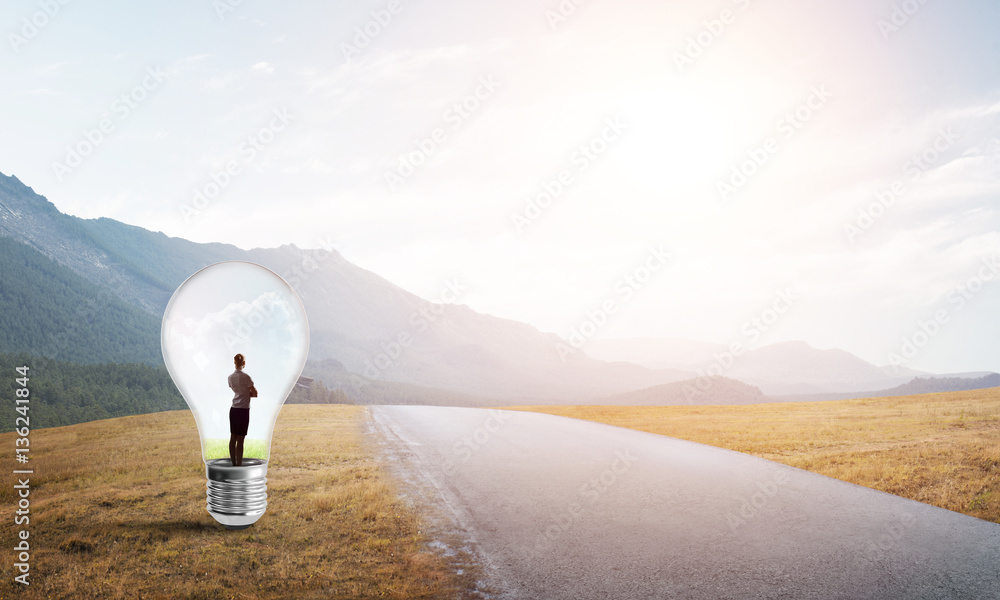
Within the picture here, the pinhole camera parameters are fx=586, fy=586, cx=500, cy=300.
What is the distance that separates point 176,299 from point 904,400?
34156mm

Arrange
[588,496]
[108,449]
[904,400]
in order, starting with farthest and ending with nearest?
[904,400] < [108,449] < [588,496]

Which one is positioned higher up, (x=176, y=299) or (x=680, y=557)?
(x=176, y=299)

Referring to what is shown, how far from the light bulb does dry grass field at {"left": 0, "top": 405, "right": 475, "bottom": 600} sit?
787 mm

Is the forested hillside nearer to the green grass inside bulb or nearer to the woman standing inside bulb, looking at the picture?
the green grass inside bulb

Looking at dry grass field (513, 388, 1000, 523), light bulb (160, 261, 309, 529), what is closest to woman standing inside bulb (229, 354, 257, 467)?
light bulb (160, 261, 309, 529)

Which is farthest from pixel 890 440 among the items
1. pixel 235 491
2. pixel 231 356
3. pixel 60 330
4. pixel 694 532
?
pixel 60 330

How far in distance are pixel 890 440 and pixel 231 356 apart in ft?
56.6

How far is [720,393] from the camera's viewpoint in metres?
109

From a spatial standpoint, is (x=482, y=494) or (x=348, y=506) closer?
(x=348, y=506)

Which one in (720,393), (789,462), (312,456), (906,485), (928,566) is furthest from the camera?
(720,393)

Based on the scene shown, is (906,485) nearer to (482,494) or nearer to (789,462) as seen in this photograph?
(789,462)

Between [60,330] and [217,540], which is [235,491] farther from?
[60,330]

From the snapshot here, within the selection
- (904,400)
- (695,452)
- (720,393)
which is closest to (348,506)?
(695,452)

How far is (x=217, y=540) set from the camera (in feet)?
25.1
